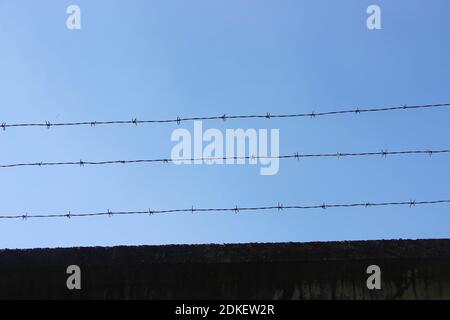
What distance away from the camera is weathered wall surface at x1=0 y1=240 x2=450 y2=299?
4.45 m

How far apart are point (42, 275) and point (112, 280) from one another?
24.4 inches

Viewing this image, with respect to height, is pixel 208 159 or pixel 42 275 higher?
pixel 208 159

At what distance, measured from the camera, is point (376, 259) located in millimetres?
4539

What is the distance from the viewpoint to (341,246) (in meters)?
4.62

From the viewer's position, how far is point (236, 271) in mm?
4562

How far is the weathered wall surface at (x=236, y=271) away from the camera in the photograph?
4.45 metres
